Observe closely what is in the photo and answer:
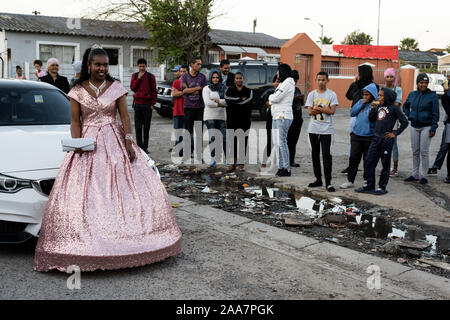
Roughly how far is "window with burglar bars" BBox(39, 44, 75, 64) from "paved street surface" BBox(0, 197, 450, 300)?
25085 millimetres

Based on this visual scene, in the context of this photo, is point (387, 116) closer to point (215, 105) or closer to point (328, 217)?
point (328, 217)

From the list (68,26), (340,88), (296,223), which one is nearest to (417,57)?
(340,88)

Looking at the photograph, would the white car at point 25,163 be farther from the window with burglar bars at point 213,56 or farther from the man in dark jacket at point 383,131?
the window with burglar bars at point 213,56

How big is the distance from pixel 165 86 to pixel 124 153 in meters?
14.1

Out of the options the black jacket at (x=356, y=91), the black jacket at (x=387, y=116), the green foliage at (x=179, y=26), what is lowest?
the black jacket at (x=387, y=116)

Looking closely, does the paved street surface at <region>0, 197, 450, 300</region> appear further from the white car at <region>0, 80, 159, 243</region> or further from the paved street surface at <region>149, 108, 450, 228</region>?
the paved street surface at <region>149, 108, 450, 228</region>

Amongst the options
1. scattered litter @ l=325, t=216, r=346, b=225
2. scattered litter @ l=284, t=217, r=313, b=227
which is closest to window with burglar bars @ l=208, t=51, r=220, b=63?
scattered litter @ l=325, t=216, r=346, b=225

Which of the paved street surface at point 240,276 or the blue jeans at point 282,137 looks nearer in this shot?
the paved street surface at point 240,276

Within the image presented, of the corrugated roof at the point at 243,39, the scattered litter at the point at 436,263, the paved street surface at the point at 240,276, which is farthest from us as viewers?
the corrugated roof at the point at 243,39

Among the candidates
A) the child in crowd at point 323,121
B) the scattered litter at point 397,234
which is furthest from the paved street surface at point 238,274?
the child in crowd at point 323,121

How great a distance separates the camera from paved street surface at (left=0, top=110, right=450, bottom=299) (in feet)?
13.0

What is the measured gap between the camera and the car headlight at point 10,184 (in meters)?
4.42

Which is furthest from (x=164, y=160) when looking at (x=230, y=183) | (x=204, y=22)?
(x=204, y=22)

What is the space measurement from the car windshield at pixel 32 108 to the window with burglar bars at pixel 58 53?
2300 centimetres
